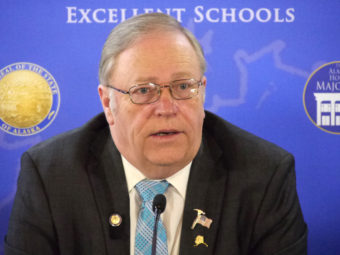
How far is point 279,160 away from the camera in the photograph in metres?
1.88

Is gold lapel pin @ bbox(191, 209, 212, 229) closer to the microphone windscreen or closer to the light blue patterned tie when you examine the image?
the light blue patterned tie

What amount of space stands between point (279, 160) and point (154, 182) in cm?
62

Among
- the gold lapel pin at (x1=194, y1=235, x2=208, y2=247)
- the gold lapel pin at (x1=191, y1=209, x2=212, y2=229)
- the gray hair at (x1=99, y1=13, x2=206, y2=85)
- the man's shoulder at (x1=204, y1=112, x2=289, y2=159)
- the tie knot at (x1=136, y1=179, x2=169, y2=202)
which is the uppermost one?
the gray hair at (x1=99, y1=13, x2=206, y2=85)

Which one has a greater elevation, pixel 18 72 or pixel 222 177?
pixel 18 72

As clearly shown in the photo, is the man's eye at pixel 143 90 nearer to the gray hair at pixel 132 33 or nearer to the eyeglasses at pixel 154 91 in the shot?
the eyeglasses at pixel 154 91

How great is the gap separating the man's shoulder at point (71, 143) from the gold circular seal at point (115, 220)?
0.38 metres

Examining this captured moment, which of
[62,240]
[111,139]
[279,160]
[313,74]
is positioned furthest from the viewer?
[313,74]

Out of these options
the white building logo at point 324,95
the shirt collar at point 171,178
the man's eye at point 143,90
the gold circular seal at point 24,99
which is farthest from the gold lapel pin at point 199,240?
the gold circular seal at point 24,99

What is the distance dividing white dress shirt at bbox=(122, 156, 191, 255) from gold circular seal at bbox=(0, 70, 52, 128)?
1.06m

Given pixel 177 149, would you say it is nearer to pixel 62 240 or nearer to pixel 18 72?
pixel 62 240

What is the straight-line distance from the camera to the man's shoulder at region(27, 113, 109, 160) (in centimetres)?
191

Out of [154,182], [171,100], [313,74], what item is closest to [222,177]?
[154,182]

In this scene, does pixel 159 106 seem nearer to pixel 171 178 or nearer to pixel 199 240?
pixel 171 178

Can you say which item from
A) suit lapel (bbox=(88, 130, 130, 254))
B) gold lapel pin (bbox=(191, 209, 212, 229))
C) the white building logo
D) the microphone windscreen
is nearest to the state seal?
suit lapel (bbox=(88, 130, 130, 254))
